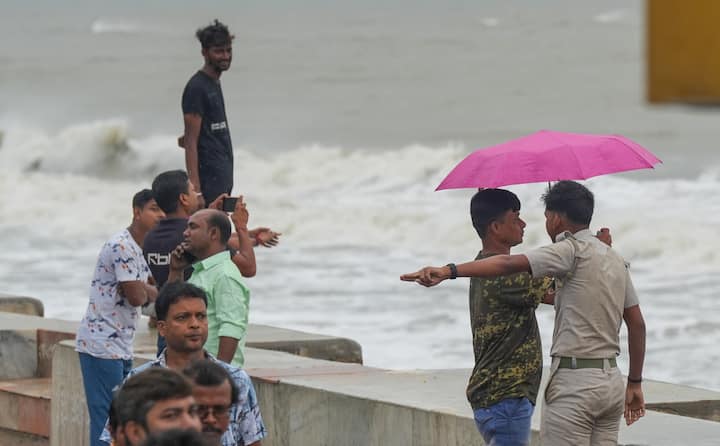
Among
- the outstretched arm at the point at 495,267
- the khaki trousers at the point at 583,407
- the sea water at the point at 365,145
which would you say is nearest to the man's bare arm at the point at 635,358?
the khaki trousers at the point at 583,407

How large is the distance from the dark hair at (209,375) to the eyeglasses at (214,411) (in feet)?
0.16

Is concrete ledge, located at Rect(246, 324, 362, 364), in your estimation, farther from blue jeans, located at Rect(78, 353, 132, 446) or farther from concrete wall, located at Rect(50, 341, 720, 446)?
blue jeans, located at Rect(78, 353, 132, 446)

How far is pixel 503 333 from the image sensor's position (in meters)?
5.05

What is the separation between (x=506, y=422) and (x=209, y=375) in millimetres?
1628

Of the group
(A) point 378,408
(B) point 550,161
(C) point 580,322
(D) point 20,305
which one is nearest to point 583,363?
(C) point 580,322

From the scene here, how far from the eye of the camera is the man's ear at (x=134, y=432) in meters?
2.95

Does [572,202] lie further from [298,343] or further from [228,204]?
[298,343]

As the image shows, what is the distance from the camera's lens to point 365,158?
138 ft

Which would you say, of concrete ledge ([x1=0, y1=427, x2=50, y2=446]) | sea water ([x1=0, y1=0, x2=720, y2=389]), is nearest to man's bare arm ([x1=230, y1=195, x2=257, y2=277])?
concrete ledge ([x1=0, y1=427, x2=50, y2=446])

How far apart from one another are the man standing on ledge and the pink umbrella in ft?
8.44

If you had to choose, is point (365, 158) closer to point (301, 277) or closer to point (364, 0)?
point (301, 277)

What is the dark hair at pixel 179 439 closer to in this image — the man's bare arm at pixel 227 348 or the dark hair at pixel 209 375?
the dark hair at pixel 209 375

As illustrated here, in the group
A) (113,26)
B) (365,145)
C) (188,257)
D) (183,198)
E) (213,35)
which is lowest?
(188,257)

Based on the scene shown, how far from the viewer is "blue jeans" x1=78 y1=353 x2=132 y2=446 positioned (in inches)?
253
